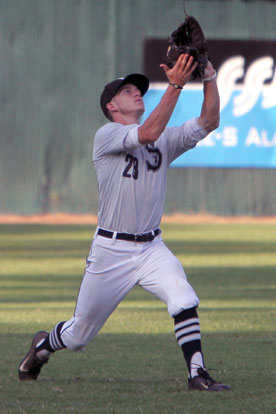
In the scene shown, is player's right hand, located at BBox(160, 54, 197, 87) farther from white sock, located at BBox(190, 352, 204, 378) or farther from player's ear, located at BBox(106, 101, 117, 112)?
white sock, located at BBox(190, 352, 204, 378)

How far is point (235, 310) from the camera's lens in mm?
12445

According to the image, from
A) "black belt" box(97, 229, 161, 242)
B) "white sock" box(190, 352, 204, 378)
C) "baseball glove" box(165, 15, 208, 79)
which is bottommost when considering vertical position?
"white sock" box(190, 352, 204, 378)

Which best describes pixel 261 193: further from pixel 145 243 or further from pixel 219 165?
pixel 145 243

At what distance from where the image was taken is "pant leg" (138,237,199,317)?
7.00 m

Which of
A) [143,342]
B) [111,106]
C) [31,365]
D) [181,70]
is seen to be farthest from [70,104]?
[181,70]

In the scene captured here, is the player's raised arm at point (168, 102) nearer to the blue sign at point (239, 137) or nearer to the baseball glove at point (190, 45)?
the baseball glove at point (190, 45)

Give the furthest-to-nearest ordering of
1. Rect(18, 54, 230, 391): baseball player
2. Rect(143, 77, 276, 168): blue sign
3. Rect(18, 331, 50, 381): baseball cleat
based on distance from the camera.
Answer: Rect(143, 77, 276, 168): blue sign
Rect(18, 331, 50, 381): baseball cleat
Rect(18, 54, 230, 391): baseball player

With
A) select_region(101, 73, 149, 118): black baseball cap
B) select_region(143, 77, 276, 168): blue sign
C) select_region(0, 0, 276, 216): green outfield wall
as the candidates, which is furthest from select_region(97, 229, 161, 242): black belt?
select_region(0, 0, 276, 216): green outfield wall

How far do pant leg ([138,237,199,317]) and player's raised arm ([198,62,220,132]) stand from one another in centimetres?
91

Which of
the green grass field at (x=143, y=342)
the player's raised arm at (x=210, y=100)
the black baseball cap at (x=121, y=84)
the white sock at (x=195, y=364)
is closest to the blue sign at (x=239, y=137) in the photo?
the green grass field at (x=143, y=342)

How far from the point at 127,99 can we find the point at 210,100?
2.08 feet

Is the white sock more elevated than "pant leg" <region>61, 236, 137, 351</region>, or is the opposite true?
"pant leg" <region>61, 236, 137, 351</region>

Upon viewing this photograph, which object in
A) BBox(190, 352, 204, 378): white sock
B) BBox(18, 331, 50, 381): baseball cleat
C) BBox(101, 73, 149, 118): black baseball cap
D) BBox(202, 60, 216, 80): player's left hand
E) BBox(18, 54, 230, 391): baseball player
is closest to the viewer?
BBox(190, 352, 204, 378): white sock

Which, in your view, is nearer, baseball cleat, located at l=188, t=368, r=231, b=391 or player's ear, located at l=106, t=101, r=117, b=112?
baseball cleat, located at l=188, t=368, r=231, b=391
